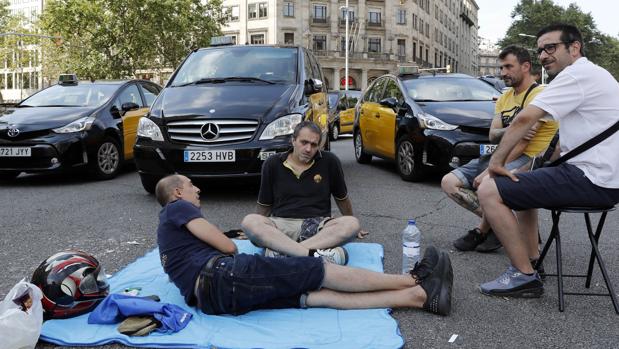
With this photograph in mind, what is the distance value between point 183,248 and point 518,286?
221 centimetres

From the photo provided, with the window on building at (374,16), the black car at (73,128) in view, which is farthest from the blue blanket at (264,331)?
the window on building at (374,16)

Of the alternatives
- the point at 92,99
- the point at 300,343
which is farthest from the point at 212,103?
the point at 300,343

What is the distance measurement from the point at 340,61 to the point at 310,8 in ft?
22.8

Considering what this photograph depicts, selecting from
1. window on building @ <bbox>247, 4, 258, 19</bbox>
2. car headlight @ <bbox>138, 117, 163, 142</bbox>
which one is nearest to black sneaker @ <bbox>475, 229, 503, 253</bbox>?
car headlight @ <bbox>138, 117, 163, 142</bbox>

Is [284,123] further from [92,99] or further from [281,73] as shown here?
[92,99]

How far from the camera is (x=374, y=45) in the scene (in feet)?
225

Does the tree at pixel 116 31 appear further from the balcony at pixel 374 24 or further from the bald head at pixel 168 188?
the bald head at pixel 168 188

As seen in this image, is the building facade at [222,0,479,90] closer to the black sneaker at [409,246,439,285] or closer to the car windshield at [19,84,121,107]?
the car windshield at [19,84,121,107]

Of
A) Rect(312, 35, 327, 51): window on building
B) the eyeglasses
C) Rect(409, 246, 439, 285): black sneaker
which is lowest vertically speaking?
Rect(409, 246, 439, 285): black sneaker

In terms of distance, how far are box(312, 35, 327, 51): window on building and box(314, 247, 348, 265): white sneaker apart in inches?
2478

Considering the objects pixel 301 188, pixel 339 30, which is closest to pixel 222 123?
pixel 301 188

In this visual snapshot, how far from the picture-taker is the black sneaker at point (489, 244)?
5016 millimetres

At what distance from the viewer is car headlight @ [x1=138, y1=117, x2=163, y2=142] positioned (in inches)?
271

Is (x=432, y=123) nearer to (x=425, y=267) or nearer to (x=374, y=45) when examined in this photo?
(x=425, y=267)
